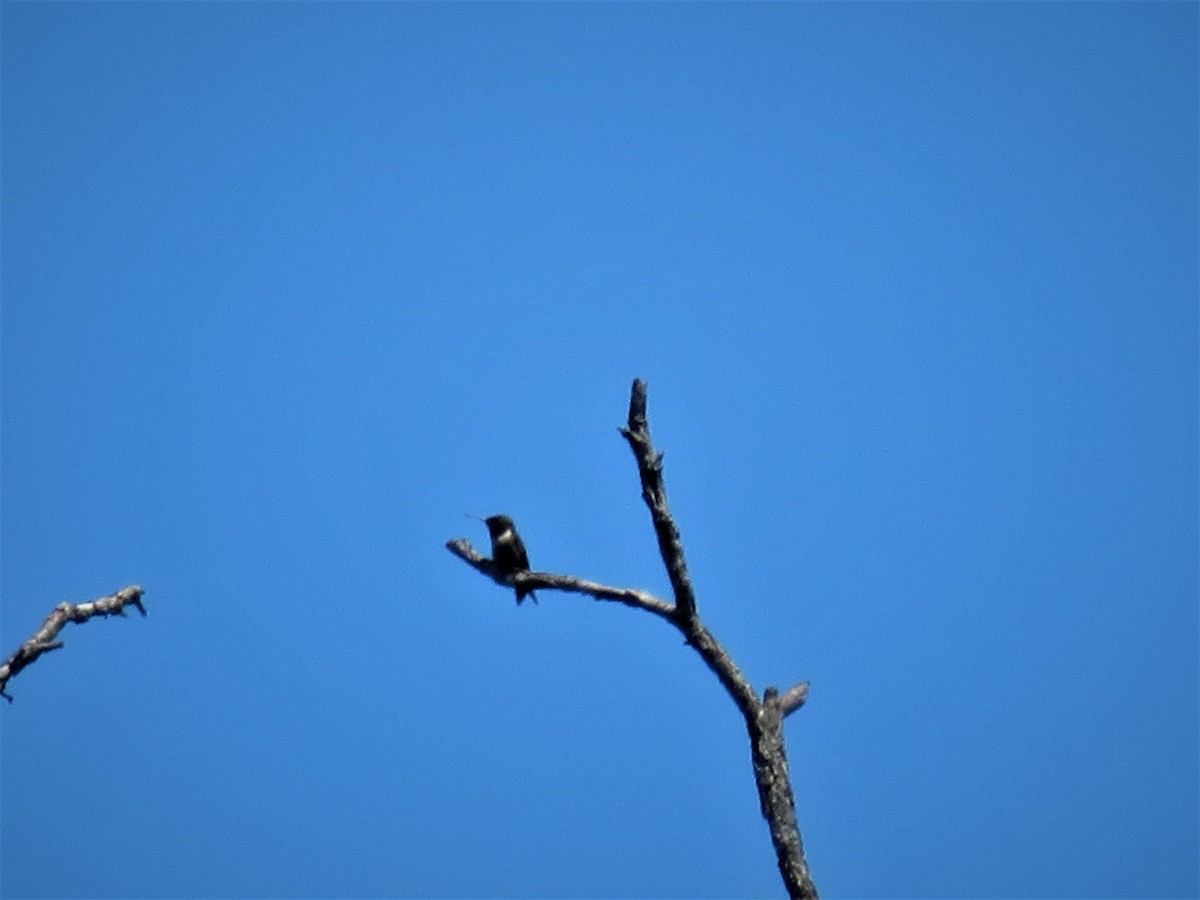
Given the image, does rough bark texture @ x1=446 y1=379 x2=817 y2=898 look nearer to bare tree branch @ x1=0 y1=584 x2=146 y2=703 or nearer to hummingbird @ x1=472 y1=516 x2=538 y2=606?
hummingbird @ x1=472 y1=516 x2=538 y2=606

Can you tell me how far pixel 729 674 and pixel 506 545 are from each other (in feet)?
7.66

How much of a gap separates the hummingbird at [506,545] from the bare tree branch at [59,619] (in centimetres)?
306

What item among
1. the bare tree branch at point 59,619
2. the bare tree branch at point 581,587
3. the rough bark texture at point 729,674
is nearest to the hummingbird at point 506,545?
the bare tree branch at point 581,587

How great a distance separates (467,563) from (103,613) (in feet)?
10.1

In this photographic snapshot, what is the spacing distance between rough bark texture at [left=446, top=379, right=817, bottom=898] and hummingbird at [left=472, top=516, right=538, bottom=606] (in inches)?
45.9

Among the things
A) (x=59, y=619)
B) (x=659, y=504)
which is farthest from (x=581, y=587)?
(x=59, y=619)

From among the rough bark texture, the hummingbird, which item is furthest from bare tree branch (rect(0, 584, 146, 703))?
the rough bark texture

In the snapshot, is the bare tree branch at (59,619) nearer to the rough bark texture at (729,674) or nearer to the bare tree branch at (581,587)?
the bare tree branch at (581,587)

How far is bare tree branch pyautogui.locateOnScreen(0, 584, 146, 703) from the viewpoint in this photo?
23.7 feet

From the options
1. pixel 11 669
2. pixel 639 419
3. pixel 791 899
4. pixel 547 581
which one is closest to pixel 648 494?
pixel 639 419

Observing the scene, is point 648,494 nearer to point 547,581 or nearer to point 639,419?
point 639,419

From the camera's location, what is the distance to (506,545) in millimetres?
8273

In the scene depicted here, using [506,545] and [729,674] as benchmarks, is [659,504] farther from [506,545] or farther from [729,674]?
[506,545]

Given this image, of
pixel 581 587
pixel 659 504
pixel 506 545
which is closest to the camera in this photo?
pixel 659 504
